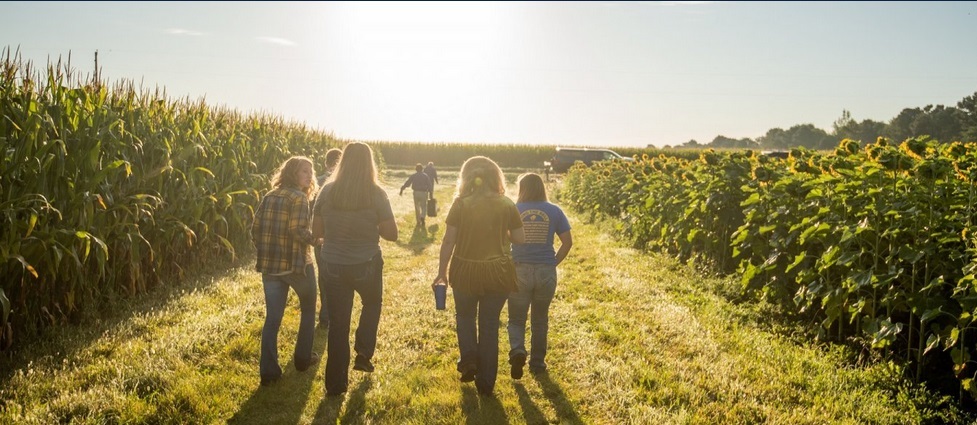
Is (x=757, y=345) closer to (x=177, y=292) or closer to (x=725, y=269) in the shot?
(x=725, y=269)

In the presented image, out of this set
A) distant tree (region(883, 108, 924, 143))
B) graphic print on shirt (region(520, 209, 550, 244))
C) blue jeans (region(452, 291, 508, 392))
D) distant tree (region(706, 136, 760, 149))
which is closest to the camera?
blue jeans (region(452, 291, 508, 392))

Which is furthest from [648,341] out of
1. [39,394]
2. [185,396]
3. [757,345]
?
[39,394]

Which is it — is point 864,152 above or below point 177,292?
above

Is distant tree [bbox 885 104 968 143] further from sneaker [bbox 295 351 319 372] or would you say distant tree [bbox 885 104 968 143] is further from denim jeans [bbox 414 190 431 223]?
sneaker [bbox 295 351 319 372]

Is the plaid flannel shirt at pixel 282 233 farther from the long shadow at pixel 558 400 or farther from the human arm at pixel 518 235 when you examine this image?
the long shadow at pixel 558 400

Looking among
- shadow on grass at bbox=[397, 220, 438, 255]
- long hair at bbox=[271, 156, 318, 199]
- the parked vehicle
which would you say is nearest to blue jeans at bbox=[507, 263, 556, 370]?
long hair at bbox=[271, 156, 318, 199]

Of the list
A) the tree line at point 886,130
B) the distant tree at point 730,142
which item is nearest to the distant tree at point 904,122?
the tree line at point 886,130

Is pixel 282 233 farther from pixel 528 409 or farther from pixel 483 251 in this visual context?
pixel 528 409

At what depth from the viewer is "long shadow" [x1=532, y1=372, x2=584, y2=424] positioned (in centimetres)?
509

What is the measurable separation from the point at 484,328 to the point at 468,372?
419 millimetres

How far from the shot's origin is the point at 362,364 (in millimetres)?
5848

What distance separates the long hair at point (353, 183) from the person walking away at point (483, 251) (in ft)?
2.17

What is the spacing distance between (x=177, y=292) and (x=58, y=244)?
2554 millimetres

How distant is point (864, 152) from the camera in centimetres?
676
